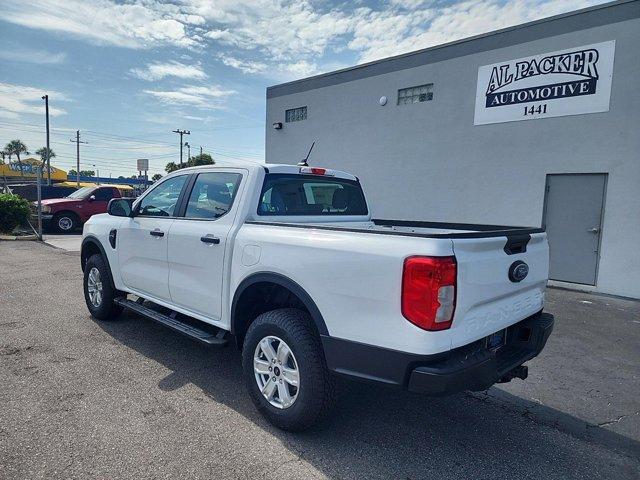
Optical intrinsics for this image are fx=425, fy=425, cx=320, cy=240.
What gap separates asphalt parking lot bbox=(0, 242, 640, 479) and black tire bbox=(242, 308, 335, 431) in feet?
0.50

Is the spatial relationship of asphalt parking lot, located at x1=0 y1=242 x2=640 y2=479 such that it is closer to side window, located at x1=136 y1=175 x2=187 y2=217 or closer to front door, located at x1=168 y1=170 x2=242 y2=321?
front door, located at x1=168 y1=170 x2=242 y2=321

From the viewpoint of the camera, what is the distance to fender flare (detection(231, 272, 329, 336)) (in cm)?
265

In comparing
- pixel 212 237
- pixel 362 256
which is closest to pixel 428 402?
pixel 362 256

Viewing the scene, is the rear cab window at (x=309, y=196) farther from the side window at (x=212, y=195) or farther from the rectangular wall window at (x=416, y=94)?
the rectangular wall window at (x=416, y=94)

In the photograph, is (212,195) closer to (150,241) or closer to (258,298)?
(150,241)

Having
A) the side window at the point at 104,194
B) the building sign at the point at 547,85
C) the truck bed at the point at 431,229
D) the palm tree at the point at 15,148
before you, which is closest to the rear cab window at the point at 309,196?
the truck bed at the point at 431,229

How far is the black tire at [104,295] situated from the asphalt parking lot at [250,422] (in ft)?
1.22

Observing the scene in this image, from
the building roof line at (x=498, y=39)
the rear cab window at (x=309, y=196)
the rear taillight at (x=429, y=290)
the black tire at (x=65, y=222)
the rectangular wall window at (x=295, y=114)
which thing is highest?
the building roof line at (x=498, y=39)

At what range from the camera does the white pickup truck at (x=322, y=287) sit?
2283 mm

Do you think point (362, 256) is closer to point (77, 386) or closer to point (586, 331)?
point (77, 386)

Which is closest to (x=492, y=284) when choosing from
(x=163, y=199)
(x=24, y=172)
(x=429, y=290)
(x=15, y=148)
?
(x=429, y=290)

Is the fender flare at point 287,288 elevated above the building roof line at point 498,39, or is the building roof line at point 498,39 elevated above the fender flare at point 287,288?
the building roof line at point 498,39

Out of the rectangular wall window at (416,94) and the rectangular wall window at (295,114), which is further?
the rectangular wall window at (295,114)

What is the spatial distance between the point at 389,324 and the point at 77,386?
2.73m
